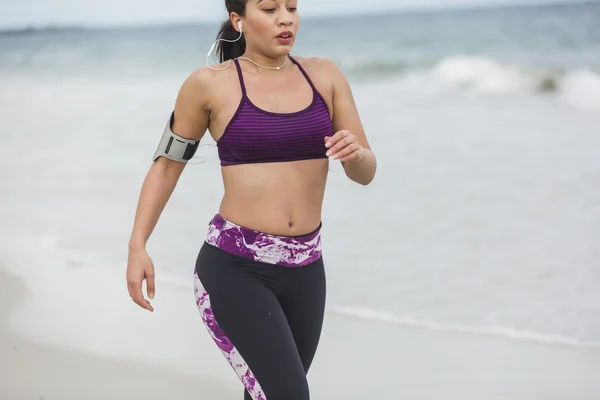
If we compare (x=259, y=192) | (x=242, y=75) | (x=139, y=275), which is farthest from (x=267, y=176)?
(x=139, y=275)

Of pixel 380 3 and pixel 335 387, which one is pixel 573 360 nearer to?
pixel 335 387

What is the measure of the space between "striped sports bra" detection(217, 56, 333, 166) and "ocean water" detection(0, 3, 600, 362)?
0.39 metres

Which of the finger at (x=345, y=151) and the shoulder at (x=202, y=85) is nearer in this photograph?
the finger at (x=345, y=151)

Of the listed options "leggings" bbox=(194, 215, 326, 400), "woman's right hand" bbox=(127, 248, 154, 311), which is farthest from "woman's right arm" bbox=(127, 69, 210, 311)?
"leggings" bbox=(194, 215, 326, 400)

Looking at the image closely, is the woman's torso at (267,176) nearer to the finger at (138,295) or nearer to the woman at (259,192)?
the woman at (259,192)

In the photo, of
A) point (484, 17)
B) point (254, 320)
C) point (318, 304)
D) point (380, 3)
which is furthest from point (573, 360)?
point (484, 17)

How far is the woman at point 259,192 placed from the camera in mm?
2285

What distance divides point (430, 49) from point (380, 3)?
1118 millimetres

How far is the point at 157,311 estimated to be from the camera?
439cm

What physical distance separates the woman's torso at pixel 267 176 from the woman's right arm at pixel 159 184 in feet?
0.11

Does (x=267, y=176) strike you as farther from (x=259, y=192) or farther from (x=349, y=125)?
(x=349, y=125)

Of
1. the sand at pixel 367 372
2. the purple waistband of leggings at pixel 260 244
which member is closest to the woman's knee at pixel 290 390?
the purple waistband of leggings at pixel 260 244

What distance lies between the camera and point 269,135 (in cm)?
230

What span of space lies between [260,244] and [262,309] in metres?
0.18
